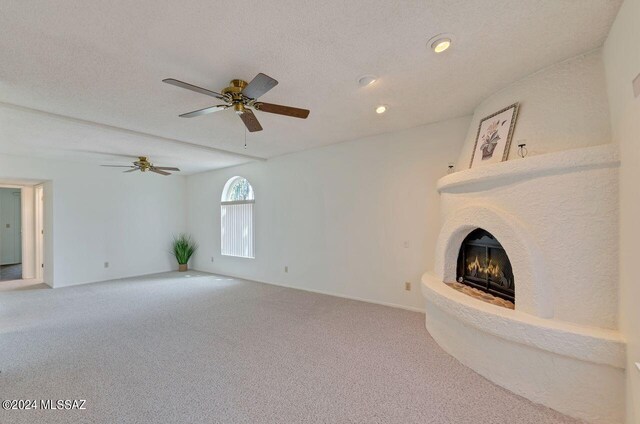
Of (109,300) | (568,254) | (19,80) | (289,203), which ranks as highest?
(19,80)

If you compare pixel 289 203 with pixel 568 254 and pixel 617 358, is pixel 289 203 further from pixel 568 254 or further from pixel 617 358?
pixel 617 358

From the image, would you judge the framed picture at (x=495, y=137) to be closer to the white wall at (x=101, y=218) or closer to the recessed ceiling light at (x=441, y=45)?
the recessed ceiling light at (x=441, y=45)

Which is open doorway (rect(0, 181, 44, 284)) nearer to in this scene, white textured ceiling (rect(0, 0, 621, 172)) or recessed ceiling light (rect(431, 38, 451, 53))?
white textured ceiling (rect(0, 0, 621, 172))

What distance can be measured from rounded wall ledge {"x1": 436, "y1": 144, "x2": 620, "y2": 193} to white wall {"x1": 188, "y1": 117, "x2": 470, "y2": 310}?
1119mm

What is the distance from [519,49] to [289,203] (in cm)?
393

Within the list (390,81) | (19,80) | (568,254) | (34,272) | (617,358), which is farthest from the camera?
(34,272)

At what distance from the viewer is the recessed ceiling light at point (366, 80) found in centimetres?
247

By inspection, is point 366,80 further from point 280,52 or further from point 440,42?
point 280,52

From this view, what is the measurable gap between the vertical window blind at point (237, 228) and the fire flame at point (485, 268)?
4.21 meters

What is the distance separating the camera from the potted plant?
7082 mm

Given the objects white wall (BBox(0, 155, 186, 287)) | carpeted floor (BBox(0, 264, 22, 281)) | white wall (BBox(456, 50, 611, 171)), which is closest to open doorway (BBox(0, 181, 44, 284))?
carpeted floor (BBox(0, 264, 22, 281))

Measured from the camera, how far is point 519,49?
2133 millimetres

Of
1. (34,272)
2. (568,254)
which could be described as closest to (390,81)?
(568,254)

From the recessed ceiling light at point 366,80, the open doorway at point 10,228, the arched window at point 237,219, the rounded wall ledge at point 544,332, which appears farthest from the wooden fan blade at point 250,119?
the open doorway at point 10,228
